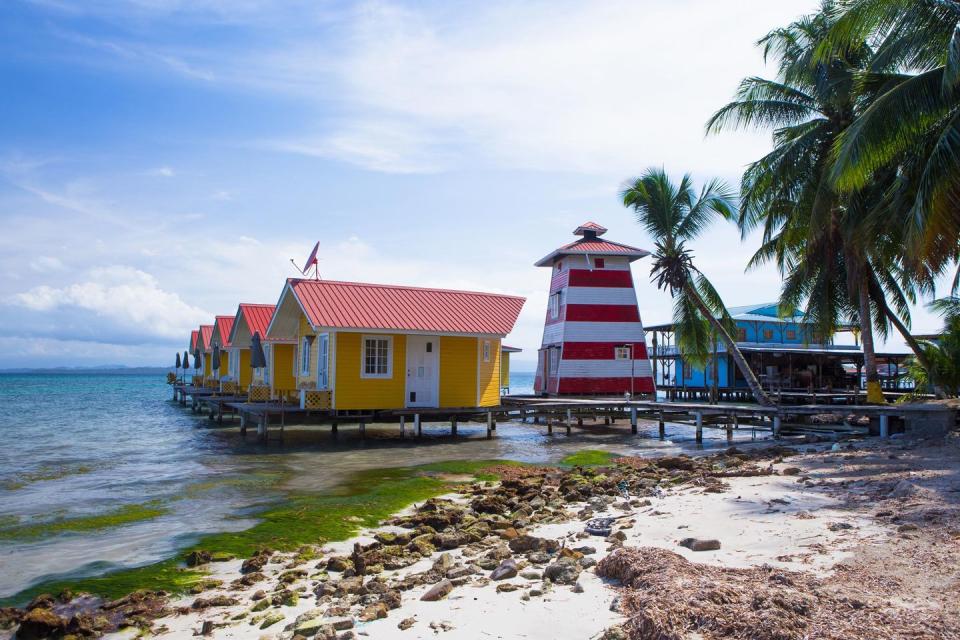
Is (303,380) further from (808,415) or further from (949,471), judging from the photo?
(949,471)

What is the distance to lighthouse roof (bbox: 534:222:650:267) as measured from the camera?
102 ft

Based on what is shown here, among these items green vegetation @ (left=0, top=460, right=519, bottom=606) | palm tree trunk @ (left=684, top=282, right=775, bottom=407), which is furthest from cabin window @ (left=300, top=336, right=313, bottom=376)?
palm tree trunk @ (left=684, top=282, right=775, bottom=407)

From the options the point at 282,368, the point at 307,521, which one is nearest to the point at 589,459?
the point at 307,521

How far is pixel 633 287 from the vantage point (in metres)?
31.8

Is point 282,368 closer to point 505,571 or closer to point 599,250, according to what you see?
point 599,250

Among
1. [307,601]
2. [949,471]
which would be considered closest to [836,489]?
[949,471]

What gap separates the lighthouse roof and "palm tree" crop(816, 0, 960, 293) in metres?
18.3

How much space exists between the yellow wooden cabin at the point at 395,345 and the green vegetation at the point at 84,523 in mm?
8494

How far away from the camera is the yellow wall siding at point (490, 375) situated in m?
23.1

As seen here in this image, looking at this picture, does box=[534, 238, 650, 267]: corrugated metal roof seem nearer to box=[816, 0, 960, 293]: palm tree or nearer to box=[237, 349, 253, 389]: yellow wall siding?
box=[237, 349, 253, 389]: yellow wall siding

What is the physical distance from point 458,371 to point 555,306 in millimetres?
11198

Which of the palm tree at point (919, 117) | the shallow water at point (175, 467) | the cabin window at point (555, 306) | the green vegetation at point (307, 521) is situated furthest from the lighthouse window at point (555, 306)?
the palm tree at point (919, 117)

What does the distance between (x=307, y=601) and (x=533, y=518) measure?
150 inches

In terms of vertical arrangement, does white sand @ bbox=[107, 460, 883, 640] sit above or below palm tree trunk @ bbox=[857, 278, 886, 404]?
below
